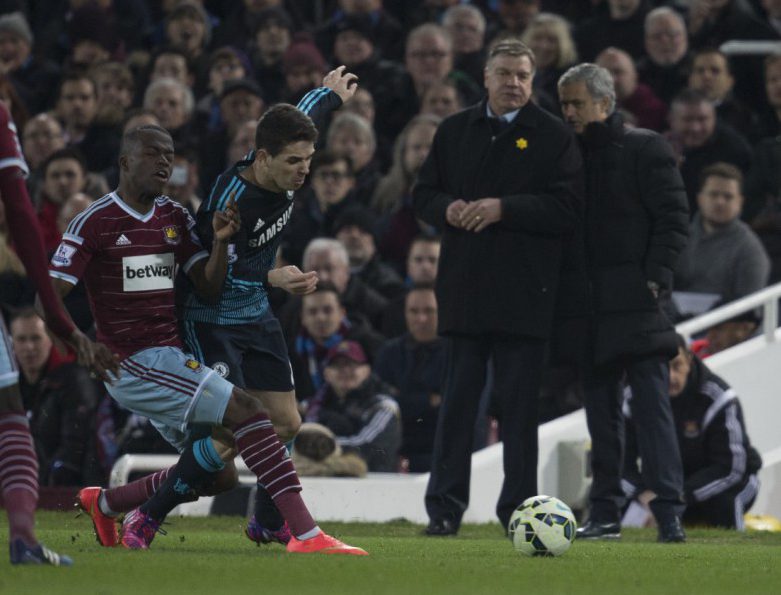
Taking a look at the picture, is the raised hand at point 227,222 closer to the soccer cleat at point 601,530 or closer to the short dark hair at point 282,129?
the short dark hair at point 282,129

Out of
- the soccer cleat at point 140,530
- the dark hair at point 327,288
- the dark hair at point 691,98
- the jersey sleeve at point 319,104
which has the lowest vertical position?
the soccer cleat at point 140,530

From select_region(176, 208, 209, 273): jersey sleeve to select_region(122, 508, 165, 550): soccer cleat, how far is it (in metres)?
1.16

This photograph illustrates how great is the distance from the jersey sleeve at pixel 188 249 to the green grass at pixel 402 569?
1334 millimetres

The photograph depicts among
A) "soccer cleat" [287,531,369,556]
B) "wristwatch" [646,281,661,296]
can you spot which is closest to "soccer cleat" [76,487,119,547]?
"soccer cleat" [287,531,369,556]

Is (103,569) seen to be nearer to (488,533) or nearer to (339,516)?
(488,533)

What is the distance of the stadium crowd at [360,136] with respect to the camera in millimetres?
12383

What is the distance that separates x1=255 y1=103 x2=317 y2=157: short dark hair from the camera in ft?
25.6

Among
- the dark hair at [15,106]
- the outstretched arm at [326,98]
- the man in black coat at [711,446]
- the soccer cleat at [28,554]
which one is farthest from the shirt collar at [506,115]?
the dark hair at [15,106]

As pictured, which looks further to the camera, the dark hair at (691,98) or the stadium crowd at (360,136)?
the dark hair at (691,98)

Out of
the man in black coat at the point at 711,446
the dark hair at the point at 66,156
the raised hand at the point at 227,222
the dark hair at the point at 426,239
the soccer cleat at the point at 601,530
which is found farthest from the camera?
the dark hair at the point at 66,156

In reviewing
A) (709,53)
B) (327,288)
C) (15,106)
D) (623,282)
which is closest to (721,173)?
(709,53)

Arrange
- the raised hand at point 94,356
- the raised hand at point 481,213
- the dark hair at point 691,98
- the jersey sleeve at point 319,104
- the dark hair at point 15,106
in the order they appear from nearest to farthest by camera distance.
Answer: the raised hand at point 94,356 < the jersey sleeve at point 319,104 < the raised hand at point 481,213 < the dark hair at point 691,98 < the dark hair at point 15,106

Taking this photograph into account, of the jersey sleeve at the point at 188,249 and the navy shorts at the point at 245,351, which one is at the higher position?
the jersey sleeve at the point at 188,249

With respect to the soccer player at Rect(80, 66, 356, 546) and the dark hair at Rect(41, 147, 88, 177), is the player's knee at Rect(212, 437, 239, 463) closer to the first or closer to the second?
→ the soccer player at Rect(80, 66, 356, 546)
